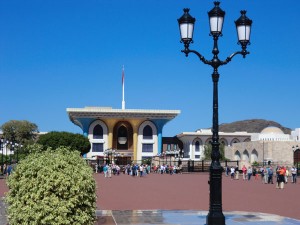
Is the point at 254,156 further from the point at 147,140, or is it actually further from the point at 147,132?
the point at 147,132

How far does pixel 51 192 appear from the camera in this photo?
7.68 metres

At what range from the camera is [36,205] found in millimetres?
7562

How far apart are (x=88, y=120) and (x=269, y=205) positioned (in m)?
69.1

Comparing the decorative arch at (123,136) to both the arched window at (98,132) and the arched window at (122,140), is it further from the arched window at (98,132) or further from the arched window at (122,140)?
the arched window at (98,132)

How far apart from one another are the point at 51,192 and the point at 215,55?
548 centimetres

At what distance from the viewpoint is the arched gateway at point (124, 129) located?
Result: 85.4 metres

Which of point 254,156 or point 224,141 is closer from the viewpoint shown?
point 254,156

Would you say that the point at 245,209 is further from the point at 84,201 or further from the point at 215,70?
the point at 84,201

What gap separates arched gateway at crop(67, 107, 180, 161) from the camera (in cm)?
8544

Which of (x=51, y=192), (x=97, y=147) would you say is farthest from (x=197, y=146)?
(x=51, y=192)

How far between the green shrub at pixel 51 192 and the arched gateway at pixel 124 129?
252 ft

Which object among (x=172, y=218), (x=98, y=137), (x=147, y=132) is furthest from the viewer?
(x=147, y=132)

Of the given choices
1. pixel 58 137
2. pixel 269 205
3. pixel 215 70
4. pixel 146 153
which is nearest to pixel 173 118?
pixel 146 153

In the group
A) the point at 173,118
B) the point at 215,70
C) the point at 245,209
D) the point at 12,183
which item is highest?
the point at 173,118
